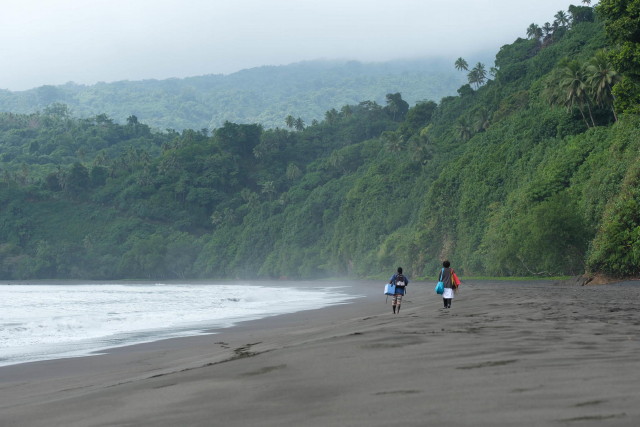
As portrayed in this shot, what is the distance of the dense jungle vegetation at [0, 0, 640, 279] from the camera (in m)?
53.6

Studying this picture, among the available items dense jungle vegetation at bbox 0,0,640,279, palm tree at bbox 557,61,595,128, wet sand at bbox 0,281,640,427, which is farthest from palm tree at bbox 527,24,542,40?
wet sand at bbox 0,281,640,427

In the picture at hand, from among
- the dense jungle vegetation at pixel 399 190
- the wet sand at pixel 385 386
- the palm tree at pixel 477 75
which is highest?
the palm tree at pixel 477 75

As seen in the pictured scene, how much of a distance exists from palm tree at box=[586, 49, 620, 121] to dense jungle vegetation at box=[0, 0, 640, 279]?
18 centimetres

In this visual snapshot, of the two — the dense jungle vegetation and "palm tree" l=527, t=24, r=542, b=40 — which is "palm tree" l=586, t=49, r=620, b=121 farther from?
"palm tree" l=527, t=24, r=542, b=40

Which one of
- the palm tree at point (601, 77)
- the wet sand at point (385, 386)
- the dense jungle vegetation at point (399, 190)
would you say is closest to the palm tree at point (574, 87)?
the dense jungle vegetation at point (399, 190)

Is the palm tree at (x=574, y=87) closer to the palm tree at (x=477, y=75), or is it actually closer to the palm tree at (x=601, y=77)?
the palm tree at (x=601, y=77)

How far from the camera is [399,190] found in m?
112

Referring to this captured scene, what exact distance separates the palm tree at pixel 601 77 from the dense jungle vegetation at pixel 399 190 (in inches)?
7.2

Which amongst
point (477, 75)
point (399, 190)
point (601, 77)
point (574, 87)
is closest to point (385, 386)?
point (601, 77)

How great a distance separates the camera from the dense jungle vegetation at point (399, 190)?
5363cm

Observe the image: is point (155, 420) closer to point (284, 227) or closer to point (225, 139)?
point (284, 227)

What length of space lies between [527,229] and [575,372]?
54.3 meters

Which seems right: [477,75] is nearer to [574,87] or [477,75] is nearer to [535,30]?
[535,30]

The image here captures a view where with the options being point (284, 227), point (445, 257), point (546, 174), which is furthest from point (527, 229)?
point (284, 227)
